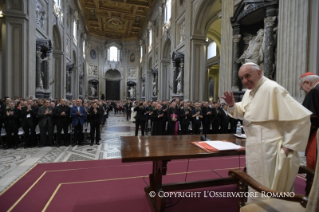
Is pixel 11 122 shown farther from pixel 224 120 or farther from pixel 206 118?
pixel 224 120

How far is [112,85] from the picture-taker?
32.1 metres

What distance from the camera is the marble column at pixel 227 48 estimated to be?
8.20 metres

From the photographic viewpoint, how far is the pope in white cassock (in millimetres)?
1757

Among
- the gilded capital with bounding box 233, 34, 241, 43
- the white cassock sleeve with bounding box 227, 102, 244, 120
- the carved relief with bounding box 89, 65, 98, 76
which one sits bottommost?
the white cassock sleeve with bounding box 227, 102, 244, 120

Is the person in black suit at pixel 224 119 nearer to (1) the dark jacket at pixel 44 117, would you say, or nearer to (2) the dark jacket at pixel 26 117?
(1) the dark jacket at pixel 44 117

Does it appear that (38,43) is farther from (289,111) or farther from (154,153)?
(289,111)

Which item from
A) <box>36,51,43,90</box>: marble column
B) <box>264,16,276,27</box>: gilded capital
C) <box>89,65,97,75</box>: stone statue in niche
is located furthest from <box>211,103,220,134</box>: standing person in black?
<box>89,65,97,75</box>: stone statue in niche

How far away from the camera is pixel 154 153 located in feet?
6.70

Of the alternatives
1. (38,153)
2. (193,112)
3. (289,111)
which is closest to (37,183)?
(38,153)

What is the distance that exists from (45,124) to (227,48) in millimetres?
7802

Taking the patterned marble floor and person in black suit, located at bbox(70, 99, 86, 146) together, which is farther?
person in black suit, located at bbox(70, 99, 86, 146)

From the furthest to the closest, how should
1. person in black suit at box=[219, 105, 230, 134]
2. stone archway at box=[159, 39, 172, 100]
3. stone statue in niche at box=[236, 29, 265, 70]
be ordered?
stone archway at box=[159, 39, 172, 100] < person in black suit at box=[219, 105, 230, 134] < stone statue in niche at box=[236, 29, 265, 70]

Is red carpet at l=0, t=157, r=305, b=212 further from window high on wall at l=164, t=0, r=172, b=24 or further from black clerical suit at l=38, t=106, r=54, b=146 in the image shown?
window high on wall at l=164, t=0, r=172, b=24

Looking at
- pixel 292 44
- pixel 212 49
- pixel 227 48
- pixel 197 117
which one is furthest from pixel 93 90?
pixel 292 44
